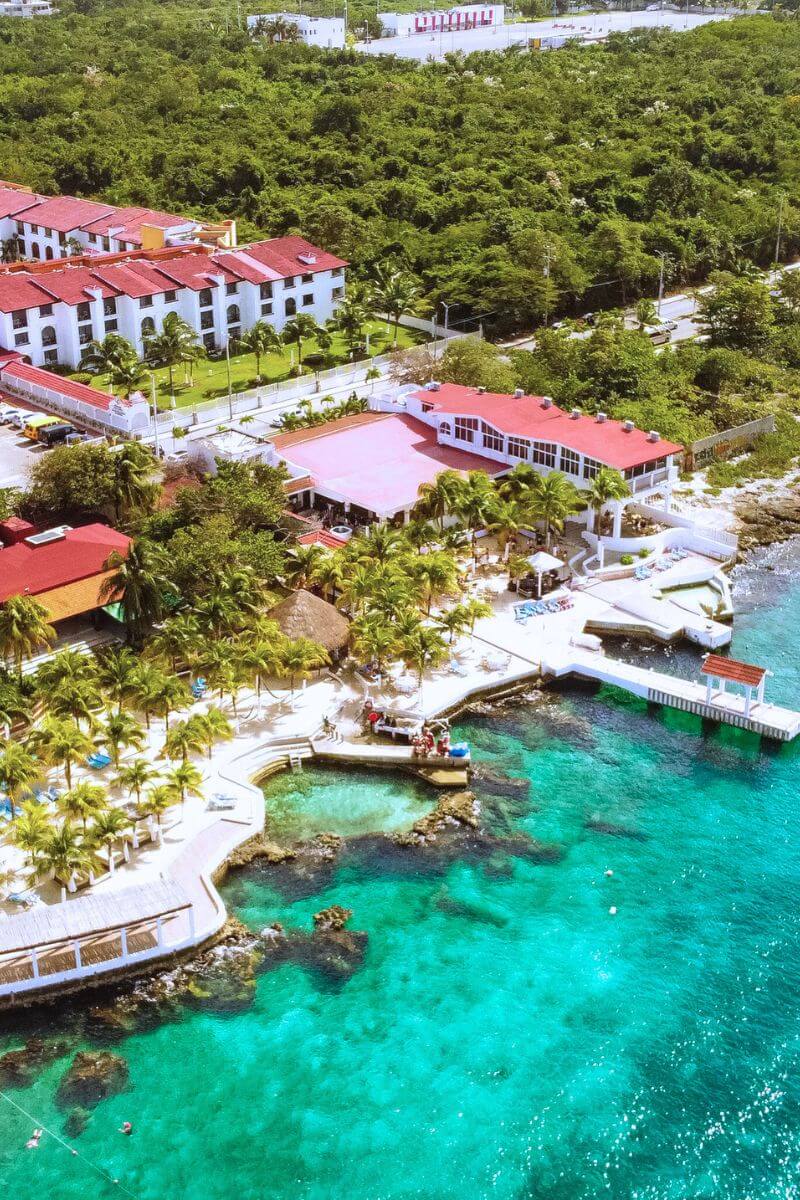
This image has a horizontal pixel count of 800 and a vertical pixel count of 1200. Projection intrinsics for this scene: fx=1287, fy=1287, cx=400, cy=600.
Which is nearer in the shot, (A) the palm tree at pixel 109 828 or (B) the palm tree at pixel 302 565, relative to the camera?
(A) the palm tree at pixel 109 828

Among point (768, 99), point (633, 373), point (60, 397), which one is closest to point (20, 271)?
point (60, 397)

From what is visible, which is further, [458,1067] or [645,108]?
[645,108]

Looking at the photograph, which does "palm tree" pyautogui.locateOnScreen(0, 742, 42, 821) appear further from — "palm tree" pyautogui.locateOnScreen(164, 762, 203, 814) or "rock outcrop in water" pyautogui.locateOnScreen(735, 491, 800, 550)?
"rock outcrop in water" pyautogui.locateOnScreen(735, 491, 800, 550)

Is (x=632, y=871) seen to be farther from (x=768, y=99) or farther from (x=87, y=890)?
(x=768, y=99)

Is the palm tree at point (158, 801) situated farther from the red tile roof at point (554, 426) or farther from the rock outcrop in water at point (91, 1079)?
the red tile roof at point (554, 426)

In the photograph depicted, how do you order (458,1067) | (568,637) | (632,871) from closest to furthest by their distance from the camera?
(458,1067) < (632,871) < (568,637)

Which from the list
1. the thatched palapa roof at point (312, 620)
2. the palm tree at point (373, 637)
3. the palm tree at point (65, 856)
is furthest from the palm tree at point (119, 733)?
the palm tree at point (373, 637)

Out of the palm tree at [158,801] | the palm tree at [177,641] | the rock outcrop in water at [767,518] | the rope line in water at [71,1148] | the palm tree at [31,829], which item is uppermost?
the palm tree at [177,641]
